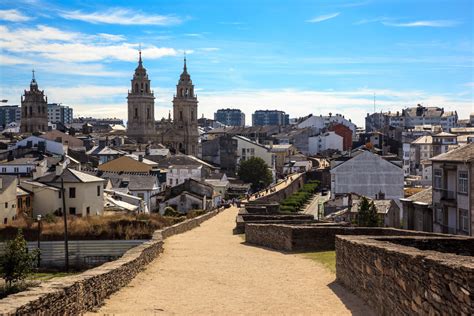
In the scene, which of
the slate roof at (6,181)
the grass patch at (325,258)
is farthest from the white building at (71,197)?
the grass patch at (325,258)

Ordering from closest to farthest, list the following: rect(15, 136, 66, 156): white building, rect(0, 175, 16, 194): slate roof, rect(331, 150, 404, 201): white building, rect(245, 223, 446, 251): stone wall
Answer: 1. rect(245, 223, 446, 251): stone wall
2. rect(0, 175, 16, 194): slate roof
3. rect(331, 150, 404, 201): white building
4. rect(15, 136, 66, 156): white building

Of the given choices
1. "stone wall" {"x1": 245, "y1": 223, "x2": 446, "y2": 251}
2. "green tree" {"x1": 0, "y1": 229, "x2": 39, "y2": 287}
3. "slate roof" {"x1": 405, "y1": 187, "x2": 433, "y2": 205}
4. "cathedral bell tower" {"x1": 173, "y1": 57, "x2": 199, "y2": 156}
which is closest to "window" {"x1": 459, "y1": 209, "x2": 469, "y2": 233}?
"slate roof" {"x1": 405, "y1": 187, "x2": 433, "y2": 205}

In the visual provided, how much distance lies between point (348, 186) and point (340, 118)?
118348 millimetres

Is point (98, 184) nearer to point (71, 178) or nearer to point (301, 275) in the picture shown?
point (71, 178)

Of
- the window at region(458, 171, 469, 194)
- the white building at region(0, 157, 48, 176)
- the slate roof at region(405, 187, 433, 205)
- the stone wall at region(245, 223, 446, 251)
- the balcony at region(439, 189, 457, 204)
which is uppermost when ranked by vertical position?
the white building at region(0, 157, 48, 176)

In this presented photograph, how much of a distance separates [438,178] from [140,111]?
118112mm

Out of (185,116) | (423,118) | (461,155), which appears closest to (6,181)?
(461,155)

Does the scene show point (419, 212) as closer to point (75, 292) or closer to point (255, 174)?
point (75, 292)

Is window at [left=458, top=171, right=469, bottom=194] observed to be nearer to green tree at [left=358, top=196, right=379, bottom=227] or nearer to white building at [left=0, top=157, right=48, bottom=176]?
green tree at [left=358, top=196, right=379, bottom=227]

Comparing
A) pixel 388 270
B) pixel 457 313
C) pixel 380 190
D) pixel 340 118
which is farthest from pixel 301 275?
pixel 340 118

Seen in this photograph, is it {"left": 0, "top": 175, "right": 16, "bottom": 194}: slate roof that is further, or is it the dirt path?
{"left": 0, "top": 175, "right": 16, "bottom": 194}: slate roof

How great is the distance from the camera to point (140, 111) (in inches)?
5782

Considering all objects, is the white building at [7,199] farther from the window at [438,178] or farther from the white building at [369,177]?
the white building at [369,177]

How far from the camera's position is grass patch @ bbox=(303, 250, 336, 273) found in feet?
66.1
